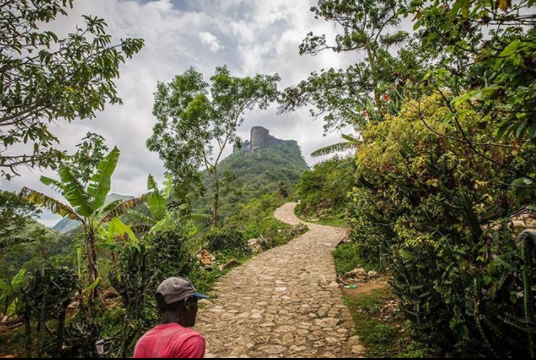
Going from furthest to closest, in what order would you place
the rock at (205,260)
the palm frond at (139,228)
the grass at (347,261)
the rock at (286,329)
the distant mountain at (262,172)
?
the distant mountain at (262,172), the rock at (205,260), the grass at (347,261), the palm frond at (139,228), the rock at (286,329)

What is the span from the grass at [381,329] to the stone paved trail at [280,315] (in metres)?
0.19

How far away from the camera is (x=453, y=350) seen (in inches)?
126

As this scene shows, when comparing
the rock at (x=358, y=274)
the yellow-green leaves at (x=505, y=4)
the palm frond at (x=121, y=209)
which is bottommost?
the rock at (x=358, y=274)

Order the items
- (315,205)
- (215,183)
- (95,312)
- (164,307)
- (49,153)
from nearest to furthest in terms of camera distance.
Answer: (164,307), (95,312), (49,153), (215,183), (315,205)

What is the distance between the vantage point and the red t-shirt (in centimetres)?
188

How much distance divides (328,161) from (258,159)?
65.9 meters

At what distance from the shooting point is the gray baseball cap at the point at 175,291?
2193mm

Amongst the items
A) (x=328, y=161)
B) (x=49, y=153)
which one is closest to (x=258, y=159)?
(x=328, y=161)

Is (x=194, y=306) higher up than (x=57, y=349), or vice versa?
(x=194, y=306)

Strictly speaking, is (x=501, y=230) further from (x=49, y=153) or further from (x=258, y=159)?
(x=258, y=159)

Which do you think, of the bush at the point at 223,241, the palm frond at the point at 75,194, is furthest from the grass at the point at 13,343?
the bush at the point at 223,241

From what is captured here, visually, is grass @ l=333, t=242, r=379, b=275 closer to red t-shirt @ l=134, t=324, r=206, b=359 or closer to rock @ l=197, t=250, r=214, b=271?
rock @ l=197, t=250, r=214, b=271

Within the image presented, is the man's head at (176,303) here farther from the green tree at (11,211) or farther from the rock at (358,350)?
the green tree at (11,211)

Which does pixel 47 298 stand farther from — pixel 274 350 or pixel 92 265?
pixel 274 350
